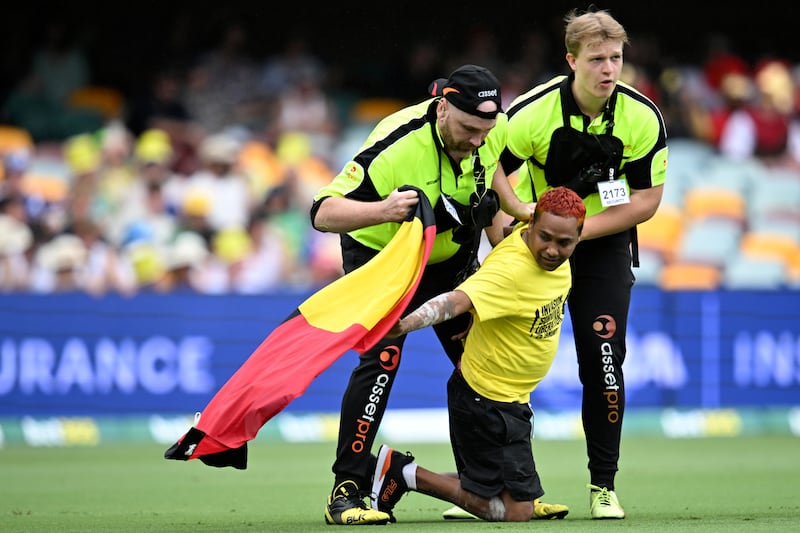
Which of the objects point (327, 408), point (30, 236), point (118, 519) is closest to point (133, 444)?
point (327, 408)

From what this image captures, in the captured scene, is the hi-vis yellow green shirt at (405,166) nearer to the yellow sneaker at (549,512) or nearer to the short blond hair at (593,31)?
the short blond hair at (593,31)

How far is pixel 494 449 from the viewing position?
6602mm

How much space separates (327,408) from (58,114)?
5.78 metres

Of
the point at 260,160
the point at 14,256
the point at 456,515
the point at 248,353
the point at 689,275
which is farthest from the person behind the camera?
the point at 260,160

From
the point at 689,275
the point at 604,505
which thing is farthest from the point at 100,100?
the point at 604,505

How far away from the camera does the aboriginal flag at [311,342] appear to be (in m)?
5.86

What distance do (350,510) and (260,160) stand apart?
956 centimetres

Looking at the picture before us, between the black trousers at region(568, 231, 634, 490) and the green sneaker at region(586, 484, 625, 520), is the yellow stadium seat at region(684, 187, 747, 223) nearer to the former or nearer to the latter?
the black trousers at region(568, 231, 634, 490)

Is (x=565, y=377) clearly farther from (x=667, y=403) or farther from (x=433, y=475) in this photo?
(x=433, y=475)

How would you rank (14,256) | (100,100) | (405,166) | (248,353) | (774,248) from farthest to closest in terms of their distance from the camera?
(100,100), (774,248), (14,256), (248,353), (405,166)

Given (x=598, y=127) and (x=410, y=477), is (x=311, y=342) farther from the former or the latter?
(x=598, y=127)

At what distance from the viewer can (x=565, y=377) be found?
1284 cm

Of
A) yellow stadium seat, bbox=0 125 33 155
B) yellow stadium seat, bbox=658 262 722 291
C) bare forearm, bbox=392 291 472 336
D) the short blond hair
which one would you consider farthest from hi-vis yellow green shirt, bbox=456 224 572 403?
yellow stadium seat, bbox=0 125 33 155

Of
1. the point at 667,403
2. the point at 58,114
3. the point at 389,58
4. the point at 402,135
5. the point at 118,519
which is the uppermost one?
the point at 389,58
